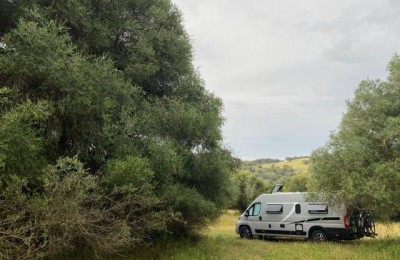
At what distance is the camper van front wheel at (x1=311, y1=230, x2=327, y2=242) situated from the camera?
1730 cm

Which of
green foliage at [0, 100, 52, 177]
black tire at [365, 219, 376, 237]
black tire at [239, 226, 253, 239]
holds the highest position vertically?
green foliage at [0, 100, 52, 177]

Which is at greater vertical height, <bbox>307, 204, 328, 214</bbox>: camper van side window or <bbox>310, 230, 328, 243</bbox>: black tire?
<bbox>307, 204, 328, 214</bbox>: camper van side window

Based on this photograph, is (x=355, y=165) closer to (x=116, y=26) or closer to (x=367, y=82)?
(x=367, y=82)

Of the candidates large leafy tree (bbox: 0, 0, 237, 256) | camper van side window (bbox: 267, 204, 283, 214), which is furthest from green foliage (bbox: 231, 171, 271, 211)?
large leafy tree (bbox: 0, 0, 237, 256)

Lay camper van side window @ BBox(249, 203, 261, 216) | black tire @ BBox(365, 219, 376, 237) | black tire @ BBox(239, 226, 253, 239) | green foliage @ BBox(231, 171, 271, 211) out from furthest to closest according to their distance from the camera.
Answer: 1. green foliage @ BBox(231, 171, 271, 211)
2. black tire @ BBox(239, 226, 253, 239)
3. camper van side window @ BBox(249, 203, 261, 216)
4. black tire @ BBox(365, 219, 376, 237)

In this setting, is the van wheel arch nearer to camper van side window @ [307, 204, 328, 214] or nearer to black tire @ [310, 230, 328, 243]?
black tire @ [310, 230, 328, 243]

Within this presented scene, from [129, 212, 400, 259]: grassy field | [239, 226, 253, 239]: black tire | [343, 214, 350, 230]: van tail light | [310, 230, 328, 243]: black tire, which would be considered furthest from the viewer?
[239, 226, 253, 239]: black tire

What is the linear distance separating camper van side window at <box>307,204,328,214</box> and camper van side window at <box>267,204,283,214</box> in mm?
1701

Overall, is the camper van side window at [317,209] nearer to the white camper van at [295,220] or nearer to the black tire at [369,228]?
the white camper van at [295,220]

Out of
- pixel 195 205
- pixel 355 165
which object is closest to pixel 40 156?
pixel 195 205

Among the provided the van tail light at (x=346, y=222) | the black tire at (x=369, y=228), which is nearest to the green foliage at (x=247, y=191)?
the black tire at (x=369, y=228)

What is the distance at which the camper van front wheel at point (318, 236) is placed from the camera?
1730 centimetres

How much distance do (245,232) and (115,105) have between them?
1339 centimetres

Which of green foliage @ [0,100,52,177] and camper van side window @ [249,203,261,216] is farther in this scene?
camper van side window @ [249,203,261,216]
